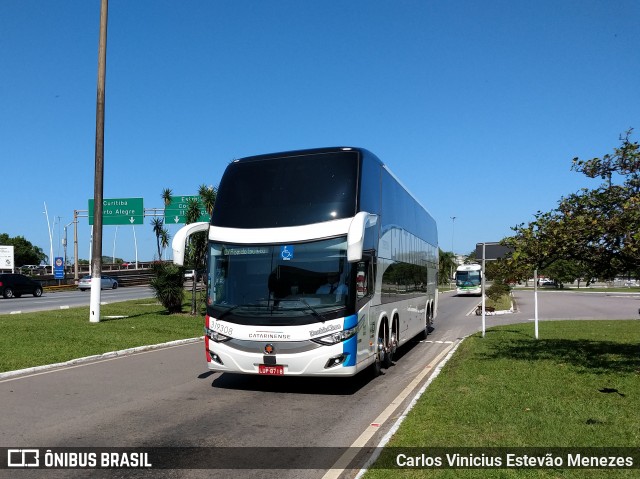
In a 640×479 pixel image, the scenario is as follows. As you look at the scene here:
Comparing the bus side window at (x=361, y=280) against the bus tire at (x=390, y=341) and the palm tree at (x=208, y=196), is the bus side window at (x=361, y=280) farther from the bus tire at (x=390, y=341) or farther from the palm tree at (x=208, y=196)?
the palm tree at (x=208, y=196)

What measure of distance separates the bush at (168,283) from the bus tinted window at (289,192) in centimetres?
1516

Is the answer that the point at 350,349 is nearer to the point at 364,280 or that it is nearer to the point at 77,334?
the point at 364,280

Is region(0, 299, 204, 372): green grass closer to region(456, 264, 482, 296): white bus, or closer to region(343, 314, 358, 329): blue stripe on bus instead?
region(343, 314, 358, 329): blue stripe on bus

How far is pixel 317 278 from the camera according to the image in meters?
8.66

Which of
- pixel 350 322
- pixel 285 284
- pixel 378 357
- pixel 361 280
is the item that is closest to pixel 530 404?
pixel 350 322

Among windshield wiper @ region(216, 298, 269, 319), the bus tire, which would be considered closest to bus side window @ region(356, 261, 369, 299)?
windshield wiper @ region(216, 298, 269, 319)

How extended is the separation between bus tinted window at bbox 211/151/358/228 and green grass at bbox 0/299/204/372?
5.62 m

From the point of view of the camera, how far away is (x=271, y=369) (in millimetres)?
8562

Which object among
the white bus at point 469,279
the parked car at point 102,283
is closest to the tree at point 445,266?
the white bus at point 469,279

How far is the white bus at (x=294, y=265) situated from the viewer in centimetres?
847

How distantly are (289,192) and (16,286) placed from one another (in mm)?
36314

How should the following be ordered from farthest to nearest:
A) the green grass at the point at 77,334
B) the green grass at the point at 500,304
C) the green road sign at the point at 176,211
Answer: the green road sign at the point at 176,211
the green grass at the point at 500,304
the green grass at the point at 77,334

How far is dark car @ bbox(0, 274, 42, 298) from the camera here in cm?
3803

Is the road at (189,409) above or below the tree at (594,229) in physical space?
below
